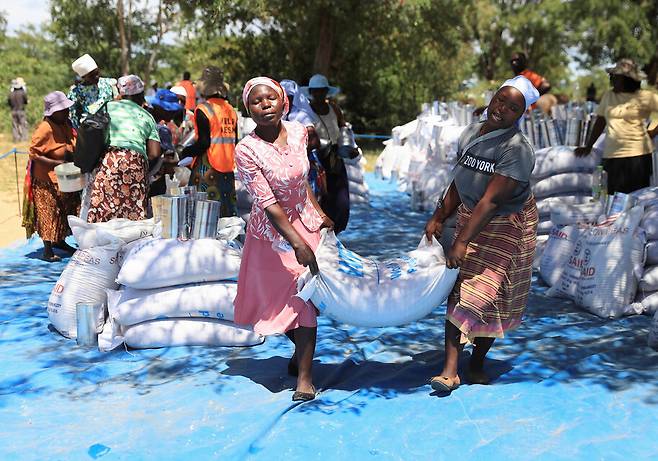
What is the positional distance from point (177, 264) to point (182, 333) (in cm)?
41

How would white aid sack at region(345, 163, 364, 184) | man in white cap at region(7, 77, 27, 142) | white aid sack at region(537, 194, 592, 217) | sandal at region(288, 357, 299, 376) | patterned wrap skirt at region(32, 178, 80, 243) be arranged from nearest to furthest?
sandal at region(288, 357, 299, 376), patterned wrap skirt at region(32, 178, 80, 243), white aid sack at region(537, 194, 592, 217), white aid sack at region(345, 163, 364, 184), man in white cap at region(7, 77, 27, 142)

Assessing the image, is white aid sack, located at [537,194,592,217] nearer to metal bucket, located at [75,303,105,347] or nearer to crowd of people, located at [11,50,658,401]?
crowd of people, located at [11,50,658,401]

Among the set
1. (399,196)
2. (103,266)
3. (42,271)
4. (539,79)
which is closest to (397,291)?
(103,266)

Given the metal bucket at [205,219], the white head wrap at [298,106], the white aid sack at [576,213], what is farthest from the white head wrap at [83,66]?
the white aid sack at [576,213]

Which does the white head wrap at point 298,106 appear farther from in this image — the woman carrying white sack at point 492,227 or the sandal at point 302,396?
the sandal at point 302,396

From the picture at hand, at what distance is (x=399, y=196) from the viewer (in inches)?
430

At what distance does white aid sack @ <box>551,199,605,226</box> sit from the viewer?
19.5 ft

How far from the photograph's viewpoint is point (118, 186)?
5051mm

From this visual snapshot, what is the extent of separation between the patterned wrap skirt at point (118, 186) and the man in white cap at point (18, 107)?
46.7 feet

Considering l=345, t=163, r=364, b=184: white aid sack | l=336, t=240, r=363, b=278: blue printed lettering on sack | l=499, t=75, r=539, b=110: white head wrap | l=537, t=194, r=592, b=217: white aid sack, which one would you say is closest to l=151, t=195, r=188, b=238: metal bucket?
l=336, t=240, r=363, b=278: blue printed lettering on sack

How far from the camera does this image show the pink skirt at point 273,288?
3.46m

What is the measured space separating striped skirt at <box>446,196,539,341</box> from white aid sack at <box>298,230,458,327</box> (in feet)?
0.28

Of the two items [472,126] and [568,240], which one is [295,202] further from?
[568,240]

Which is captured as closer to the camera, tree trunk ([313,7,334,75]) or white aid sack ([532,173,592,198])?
white aid sack ([532,173,592,198])
